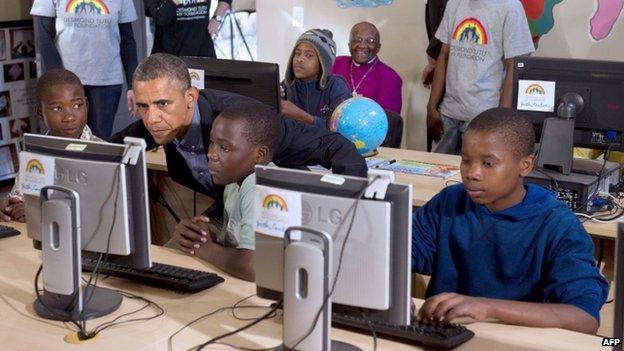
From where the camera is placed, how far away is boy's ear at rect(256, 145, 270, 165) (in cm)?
288

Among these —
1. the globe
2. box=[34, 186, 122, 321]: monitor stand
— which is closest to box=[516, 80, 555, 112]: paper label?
the globe

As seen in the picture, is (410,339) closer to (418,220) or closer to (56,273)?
(418,220)

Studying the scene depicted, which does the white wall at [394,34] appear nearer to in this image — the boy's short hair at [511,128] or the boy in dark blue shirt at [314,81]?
the boy in dark blue shirt at [314,81]

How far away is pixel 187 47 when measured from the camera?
6.17 m

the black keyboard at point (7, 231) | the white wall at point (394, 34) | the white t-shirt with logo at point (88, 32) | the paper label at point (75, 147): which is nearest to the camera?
the paper label at point (75, 147)

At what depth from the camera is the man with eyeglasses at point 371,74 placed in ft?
18.4

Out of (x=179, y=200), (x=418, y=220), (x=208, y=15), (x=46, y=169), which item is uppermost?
(x=208, y=15)

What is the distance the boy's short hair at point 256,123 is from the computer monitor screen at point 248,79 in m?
0.97

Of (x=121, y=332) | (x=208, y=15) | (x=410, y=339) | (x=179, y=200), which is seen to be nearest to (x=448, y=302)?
(x=410, y=339)

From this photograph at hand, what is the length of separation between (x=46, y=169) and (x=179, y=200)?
2.01 m

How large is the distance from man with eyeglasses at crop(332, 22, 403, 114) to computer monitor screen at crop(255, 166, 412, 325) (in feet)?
11.8

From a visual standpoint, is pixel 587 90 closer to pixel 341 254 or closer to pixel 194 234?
pixel 194 234

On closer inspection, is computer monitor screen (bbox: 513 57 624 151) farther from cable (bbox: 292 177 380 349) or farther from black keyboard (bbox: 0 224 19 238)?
black keyboard (bbox: 0 224 19 238)

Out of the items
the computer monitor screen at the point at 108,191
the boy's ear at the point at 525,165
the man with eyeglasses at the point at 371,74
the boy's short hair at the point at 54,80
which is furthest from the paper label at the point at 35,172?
the man with eyeglasses at the point at 371,74
